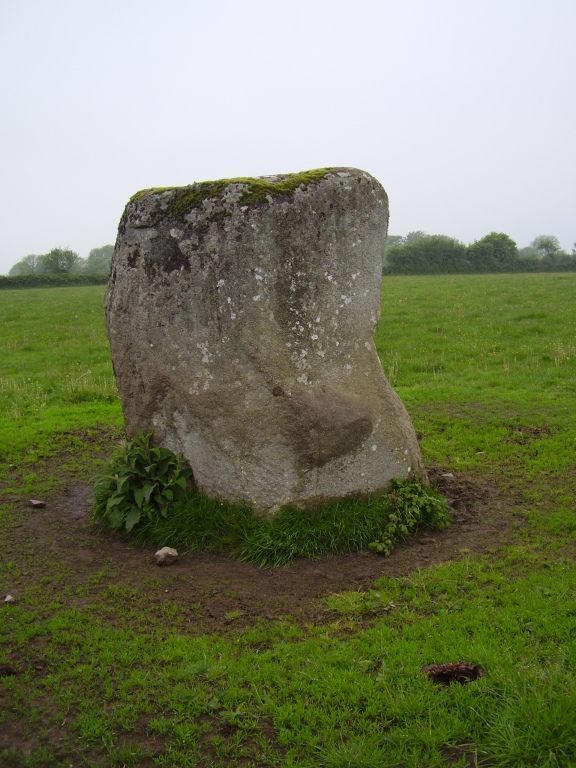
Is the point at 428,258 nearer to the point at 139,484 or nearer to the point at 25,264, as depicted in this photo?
the point at 139,484

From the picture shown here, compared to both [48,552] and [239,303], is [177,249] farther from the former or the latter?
[48,552]

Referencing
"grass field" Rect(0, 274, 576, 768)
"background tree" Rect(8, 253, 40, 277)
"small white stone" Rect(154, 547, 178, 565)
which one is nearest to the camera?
"grass field" Rect(0, 274, 576, 768)

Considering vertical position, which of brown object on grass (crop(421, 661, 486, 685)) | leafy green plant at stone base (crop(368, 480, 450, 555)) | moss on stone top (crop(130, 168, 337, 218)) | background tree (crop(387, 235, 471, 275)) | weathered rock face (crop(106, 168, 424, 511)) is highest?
background tree (crop(387, 235, 471, 275))

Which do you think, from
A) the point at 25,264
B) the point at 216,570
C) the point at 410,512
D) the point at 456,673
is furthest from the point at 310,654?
the point at 25,264

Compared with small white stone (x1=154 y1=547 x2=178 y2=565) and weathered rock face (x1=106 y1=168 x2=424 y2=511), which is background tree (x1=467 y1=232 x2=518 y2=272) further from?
small white stone (x1=154 y1=547 x2=178 y2=565)

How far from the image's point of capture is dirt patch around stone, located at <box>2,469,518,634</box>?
625 centimetres

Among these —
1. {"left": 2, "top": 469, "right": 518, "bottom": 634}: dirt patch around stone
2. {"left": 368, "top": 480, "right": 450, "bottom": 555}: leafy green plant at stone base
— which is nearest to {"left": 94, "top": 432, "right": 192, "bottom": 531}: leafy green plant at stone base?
{"left": 2, "top": 469, "right": 518, "bottom": 634}: dirt patch around stone

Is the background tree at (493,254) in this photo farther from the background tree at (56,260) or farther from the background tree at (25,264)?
the background tree at (25,264)

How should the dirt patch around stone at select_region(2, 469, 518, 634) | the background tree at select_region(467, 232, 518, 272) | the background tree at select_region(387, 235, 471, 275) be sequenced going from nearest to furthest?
the dirt patch around stone at select_region(2, 469, 518, 634) < the background tree at select_region(387, 235, 471, 275) < the background tree at select_region(467, 232, 518, 272)

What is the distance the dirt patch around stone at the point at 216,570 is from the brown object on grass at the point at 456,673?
136 cm

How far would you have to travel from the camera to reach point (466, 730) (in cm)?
425

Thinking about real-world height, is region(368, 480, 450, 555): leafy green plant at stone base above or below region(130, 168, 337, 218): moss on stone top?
below

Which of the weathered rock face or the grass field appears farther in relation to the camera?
the weathered rock face

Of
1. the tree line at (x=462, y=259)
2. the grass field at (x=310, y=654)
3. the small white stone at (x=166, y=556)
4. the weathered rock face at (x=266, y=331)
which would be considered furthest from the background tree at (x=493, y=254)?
the small white stone at (x=166, y=556)
